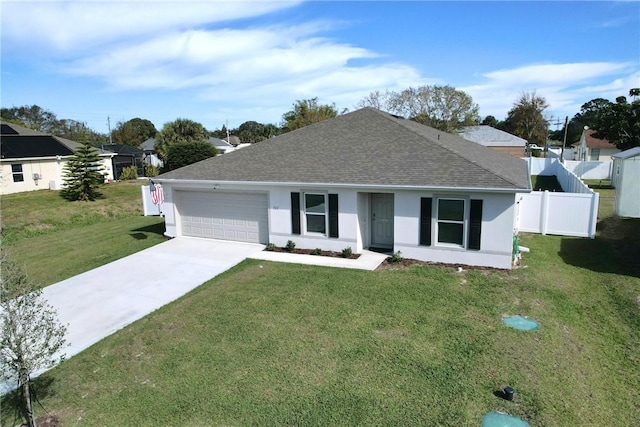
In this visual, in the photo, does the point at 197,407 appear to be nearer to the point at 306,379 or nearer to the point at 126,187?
the point at 306,379

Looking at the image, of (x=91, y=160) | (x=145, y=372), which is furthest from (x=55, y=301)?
(x=91, y=160)

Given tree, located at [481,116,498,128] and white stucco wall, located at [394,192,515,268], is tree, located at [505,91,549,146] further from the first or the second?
white stucco wall, located at [394,192,515,268]

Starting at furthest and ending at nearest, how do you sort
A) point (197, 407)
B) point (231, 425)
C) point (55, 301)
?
1. point (55, 301)
2. point (197, 407)
3. point (231, 425)

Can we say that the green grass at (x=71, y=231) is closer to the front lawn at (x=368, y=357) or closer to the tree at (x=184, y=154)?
the tree at (x=184, y=154)

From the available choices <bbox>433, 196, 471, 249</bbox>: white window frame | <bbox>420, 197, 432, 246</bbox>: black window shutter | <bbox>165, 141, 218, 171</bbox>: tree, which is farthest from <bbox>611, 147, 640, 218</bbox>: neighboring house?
<bbox>165, 141, 218, 171</bbox>: tree

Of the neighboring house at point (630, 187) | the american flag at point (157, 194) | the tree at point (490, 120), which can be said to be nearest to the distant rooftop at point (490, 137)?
the tree at point (490, 120)

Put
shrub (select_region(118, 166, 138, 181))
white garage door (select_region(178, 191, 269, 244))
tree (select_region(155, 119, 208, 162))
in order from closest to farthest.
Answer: white garage door (select_region(178, 191, 269, 244))
shrub (select_region(118, 166, 138, 181))
tree (select_region(155, 119, 208, 162))
